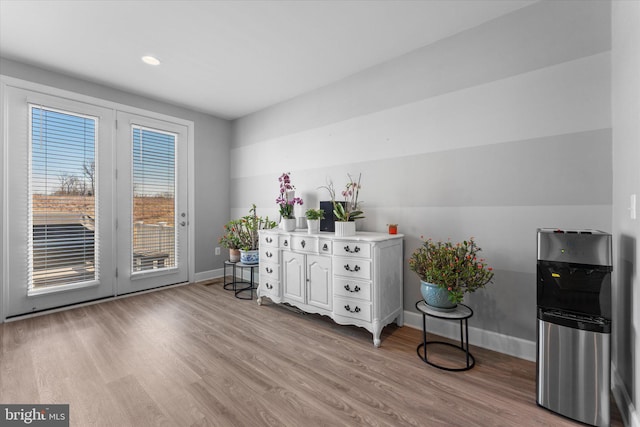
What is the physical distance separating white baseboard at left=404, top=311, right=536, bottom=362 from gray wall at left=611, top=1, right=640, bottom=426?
47 cm

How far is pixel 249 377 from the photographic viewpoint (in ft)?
6.23

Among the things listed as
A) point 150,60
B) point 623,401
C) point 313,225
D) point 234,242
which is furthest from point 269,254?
point 623,401

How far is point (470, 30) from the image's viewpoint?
2357mm

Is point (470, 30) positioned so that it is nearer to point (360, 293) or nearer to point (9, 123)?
point (360, 293)

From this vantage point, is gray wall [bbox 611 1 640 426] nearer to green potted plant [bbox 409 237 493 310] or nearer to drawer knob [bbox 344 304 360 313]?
green potted plant [bbox 409 237 493 310]

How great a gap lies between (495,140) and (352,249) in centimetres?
144

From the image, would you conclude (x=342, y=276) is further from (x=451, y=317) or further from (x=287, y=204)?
(x=287, y=204)

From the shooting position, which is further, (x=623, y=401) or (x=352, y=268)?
(x=352, y=268)

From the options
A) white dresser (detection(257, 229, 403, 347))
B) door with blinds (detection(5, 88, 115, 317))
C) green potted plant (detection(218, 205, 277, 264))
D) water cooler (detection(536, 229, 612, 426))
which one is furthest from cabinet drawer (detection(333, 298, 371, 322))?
door with blinds (detection(5, 88, 115, 317))

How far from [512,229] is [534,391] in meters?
1.08

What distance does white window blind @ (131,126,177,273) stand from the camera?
373 cm

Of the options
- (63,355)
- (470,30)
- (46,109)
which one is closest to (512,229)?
(470,30)

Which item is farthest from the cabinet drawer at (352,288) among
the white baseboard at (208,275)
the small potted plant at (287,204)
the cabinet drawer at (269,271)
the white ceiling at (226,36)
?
the white baseboard at (208,275)

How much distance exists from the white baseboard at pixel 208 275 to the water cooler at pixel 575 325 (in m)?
4.16
